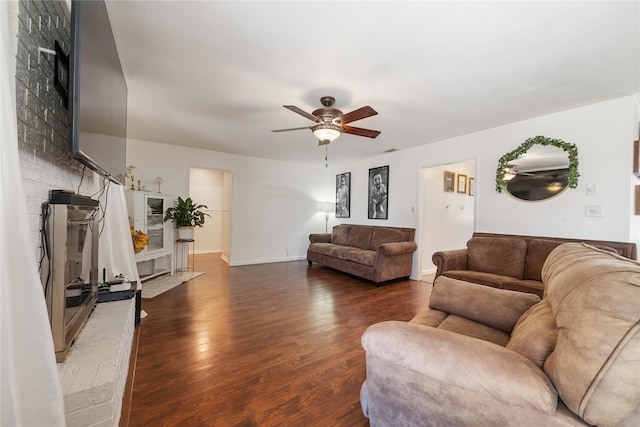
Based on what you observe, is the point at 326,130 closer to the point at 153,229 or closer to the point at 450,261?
the point at 450,261

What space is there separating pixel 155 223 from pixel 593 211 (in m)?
5.81

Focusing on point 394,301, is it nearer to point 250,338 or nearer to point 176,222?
point 250,338

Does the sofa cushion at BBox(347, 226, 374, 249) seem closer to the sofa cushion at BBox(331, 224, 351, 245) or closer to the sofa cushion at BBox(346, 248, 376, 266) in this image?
the sofa cushion at BBox(331, 224, 351, 245)

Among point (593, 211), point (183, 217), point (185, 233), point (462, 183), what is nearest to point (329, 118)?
point (593, 211)

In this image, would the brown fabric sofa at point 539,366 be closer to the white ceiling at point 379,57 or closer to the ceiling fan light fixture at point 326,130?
the white ceiling at point 379,57

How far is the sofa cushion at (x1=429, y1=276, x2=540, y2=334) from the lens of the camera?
4.94 ft

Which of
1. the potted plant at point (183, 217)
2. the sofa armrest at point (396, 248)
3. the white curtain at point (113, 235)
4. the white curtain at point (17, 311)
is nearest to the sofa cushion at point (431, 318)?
the white curtain at point (17, 311)

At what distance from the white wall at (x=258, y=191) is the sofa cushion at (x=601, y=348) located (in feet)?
17.0

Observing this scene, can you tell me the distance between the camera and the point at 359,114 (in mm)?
2408

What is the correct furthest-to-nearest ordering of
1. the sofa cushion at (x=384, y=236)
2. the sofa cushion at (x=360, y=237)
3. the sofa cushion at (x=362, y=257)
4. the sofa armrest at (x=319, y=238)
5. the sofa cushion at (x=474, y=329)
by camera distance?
the sofa armrest at (x=319, y=238) < the sofa cushion at (x=360, y=237) < the sofa cushion at (x=384, y=236) < the sofa cushion at (x=362, y=257) < the sofa cushion at (x=474, y=329)

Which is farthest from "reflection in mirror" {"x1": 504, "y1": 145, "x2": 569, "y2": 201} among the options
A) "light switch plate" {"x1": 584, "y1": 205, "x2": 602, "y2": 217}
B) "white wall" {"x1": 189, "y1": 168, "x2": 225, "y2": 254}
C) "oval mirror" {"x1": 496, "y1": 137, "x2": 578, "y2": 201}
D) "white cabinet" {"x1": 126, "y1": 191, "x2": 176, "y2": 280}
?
"white wall" {"x1": 189, "y1": 168, "x2": 225, "y2": 254}

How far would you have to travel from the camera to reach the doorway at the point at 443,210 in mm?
4566

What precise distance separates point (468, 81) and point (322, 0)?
1.58 metres

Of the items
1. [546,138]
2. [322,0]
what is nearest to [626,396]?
[322,0]
